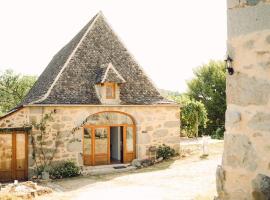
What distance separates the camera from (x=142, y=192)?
435 inches

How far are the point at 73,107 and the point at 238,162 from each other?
14050 millimetres

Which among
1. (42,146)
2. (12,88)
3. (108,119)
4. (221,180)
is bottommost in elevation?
(42,146)

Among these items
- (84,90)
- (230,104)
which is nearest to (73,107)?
(84,90)

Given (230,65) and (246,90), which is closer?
(246,90)

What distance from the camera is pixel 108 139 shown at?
1797 cm

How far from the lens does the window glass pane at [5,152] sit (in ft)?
51.6

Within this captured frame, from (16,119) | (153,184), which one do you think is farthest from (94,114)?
(153,184)

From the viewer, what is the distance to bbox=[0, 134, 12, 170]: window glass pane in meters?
15.7

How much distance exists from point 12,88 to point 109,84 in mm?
31831

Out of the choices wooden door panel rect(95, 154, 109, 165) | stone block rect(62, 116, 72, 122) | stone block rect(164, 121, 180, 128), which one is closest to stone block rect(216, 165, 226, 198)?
stone block rect(62, 116, 72, 122)

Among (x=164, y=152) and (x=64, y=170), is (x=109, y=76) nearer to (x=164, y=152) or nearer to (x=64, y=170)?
(x=164, y=152)

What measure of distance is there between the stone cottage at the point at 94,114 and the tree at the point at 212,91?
15713 mm

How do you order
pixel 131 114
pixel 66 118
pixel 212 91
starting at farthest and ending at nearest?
pixel 212 91, pixel 131 114, pixel 66 118

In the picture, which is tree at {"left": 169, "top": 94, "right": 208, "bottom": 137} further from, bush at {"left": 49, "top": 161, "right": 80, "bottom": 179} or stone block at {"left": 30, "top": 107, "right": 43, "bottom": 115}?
stone block at {"left": 30, "top": 107, "right": 43, "bottom": 115}
